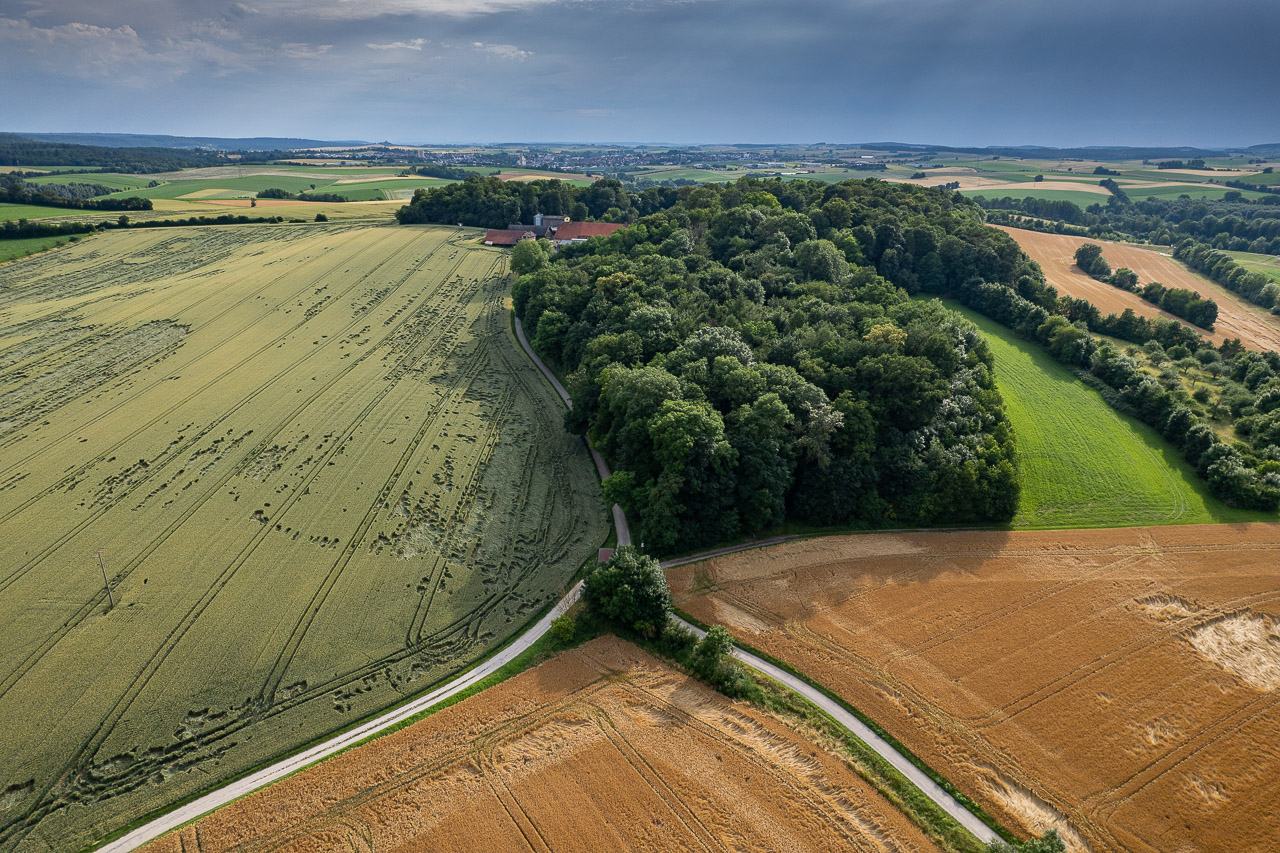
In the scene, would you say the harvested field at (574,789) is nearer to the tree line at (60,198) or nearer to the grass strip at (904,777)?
the grass strip at (904,777)

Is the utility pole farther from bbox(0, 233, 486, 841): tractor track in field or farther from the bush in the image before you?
the bush

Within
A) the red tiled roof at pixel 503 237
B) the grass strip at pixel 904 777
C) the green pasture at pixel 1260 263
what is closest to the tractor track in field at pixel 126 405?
the red tiled roof at pixel 503 237

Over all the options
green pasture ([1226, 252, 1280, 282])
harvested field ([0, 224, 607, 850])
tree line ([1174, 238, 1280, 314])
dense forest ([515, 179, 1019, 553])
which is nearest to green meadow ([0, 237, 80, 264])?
harvested field ([0, 224, 607, 850])

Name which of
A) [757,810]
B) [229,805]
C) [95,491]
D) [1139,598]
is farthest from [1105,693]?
[95,491]

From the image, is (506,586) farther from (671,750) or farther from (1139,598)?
(1139,598)

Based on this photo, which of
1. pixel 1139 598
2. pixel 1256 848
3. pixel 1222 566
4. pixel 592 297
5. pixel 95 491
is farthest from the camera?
pixel 592 297

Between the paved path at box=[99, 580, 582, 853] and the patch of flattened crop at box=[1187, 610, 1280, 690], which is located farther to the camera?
the patch of flattened crop at box=[1187, 610, 1280, 690]

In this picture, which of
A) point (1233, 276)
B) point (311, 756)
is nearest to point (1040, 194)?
point (1233, 276)
